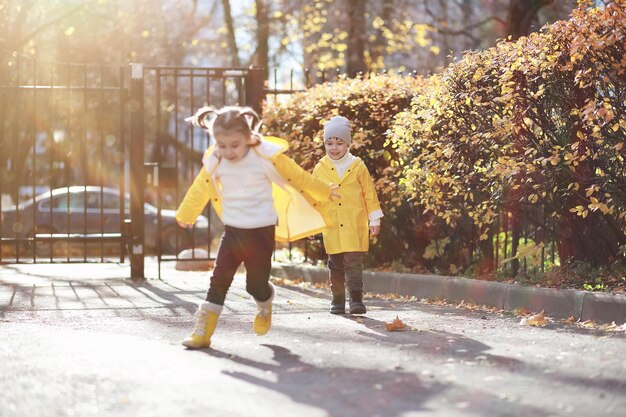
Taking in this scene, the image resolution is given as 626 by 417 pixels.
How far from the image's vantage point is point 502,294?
927 centimetres

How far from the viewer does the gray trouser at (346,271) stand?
883 centimetres

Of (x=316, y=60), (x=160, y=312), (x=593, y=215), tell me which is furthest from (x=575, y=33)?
(x=316, y=60)

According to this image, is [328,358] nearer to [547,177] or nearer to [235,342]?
[235,342]

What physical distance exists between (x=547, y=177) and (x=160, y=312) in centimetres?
329

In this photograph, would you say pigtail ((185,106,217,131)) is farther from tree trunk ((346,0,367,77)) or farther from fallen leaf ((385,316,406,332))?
tree trunk ((346,0,367,77))

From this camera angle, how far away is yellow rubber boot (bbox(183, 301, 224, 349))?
655 cm

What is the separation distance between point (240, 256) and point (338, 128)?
7.64 ft

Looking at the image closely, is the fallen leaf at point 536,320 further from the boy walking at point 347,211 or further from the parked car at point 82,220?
the parked car at point 82,220

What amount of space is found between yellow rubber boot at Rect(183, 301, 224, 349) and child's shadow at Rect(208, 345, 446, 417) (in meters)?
0.65

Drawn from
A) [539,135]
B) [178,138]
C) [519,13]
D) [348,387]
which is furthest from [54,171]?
[348,387]

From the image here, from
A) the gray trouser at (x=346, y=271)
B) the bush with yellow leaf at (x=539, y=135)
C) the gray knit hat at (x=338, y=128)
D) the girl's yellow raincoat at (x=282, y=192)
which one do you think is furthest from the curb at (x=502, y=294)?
the girl's yellow raincoat at (x=282, y=192)

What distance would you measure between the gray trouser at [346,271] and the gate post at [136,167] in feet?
14.6

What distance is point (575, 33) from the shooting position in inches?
317

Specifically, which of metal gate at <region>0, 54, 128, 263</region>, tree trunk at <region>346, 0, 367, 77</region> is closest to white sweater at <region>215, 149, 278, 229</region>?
metal gate at <region>0, 54, 128, 263</region>
